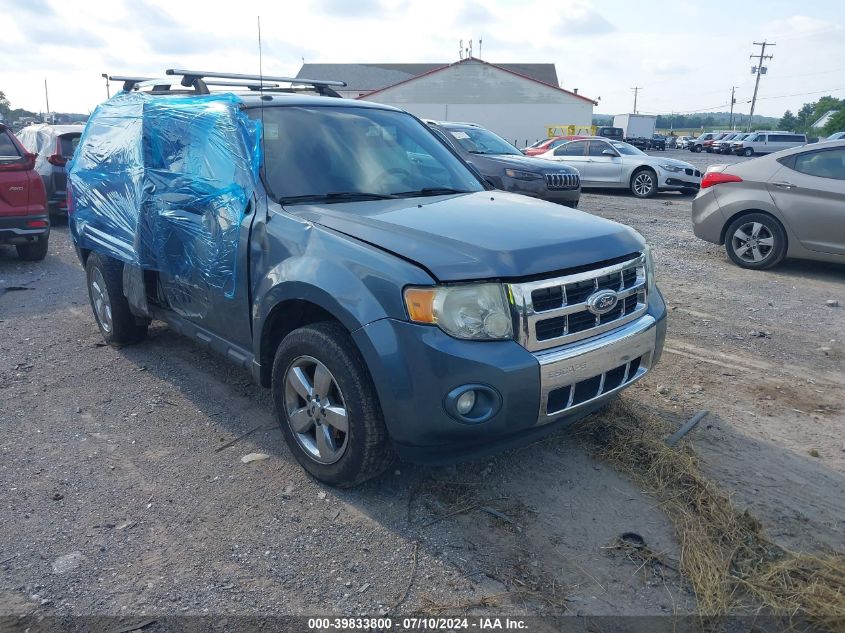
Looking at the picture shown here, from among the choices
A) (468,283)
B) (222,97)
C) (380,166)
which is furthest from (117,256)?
(468,283)

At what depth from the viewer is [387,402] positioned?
113 inches

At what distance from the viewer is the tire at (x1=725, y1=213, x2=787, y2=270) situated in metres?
7.88

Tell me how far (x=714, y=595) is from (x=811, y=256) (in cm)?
627

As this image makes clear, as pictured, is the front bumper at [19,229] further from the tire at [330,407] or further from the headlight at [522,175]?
the headlight at [522,175]

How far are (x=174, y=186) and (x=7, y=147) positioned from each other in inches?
222

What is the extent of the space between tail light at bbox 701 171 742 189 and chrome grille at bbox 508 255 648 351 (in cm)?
561

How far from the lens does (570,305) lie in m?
3.01

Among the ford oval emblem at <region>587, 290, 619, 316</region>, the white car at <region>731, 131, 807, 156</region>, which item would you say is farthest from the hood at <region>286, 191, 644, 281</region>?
the white car at <region>731, 131, 807, 156</region>

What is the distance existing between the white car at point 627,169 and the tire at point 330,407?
47.3 feet

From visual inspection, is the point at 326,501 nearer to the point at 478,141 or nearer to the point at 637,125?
the point at 478,141

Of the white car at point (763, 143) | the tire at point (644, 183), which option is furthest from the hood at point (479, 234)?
the white car at point (763, 143)

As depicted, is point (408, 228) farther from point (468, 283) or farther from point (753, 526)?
point (753, 526)

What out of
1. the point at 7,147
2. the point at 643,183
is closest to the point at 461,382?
the point at 7,147

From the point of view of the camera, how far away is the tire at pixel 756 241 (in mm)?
7883
